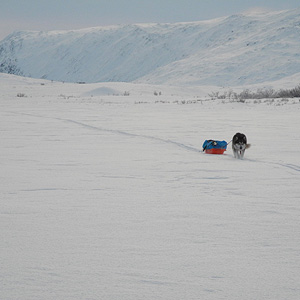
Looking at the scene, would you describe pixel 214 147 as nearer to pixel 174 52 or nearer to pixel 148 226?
pixel 148 226

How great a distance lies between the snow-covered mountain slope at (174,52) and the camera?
82.4 m

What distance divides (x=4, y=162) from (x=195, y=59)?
94.7 m

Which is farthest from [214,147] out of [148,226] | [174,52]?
[174,52]

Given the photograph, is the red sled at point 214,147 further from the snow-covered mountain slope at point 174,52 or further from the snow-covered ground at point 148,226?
the snow-covered mountain slope at point 174,52

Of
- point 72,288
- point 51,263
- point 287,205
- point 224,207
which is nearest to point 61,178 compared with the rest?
point 224,207

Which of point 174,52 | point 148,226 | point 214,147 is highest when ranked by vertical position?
point 174,52

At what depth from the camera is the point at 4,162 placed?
7203 millimetres

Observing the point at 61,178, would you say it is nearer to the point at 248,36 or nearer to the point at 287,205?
the point at 287,205

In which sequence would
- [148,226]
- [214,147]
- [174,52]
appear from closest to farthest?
[148,226]
[214,147]
[174,52]

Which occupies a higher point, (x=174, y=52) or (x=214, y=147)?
(x=174, y=52)

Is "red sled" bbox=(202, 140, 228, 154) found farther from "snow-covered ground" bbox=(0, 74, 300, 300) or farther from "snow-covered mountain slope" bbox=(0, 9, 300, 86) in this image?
"snow-covered mountain slope" bbox=(0, 9, 300, 86)

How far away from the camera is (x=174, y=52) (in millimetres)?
141250

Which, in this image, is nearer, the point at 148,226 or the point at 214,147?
the point at 148,226

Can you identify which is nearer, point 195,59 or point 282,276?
point 282,276
